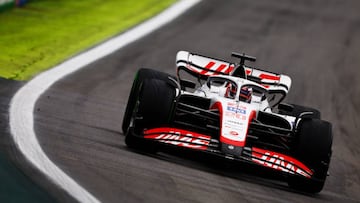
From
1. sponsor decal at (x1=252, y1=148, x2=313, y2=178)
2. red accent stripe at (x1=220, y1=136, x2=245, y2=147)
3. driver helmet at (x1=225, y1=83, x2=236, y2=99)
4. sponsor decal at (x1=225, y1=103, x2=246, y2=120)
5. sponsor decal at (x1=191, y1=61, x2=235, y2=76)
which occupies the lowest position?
sponsor decal at (x1=252, y1=148, x2=313, y2=178)

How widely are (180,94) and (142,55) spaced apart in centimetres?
838

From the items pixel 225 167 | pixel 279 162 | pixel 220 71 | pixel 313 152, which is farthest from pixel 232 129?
pixel 220 71

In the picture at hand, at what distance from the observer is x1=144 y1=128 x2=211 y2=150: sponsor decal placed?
35.6 ft

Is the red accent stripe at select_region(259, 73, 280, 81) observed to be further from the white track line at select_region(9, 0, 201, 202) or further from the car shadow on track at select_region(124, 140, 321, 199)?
the white track line at select_region(9, 0, 201, 202)

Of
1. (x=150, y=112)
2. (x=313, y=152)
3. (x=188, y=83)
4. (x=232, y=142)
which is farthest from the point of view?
(x=188, y=83)

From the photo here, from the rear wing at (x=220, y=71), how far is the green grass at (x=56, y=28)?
3.41m

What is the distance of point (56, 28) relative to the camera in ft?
69.9

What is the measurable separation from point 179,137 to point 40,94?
4.00 m

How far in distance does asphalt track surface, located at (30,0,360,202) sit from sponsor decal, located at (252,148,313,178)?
0.68 feet

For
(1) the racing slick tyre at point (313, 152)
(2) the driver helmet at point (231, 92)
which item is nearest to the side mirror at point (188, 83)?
(2) the driver helmet at point (231, 92)

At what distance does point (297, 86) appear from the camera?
19.4m

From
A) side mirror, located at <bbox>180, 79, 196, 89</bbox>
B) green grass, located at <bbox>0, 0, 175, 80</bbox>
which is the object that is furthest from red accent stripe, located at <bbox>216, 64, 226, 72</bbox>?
green grass, located at <bbox>0, 0, 175, 80</bbox>

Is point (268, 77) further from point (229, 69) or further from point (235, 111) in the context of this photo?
point (235, 111)

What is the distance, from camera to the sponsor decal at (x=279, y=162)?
35.7 ft
